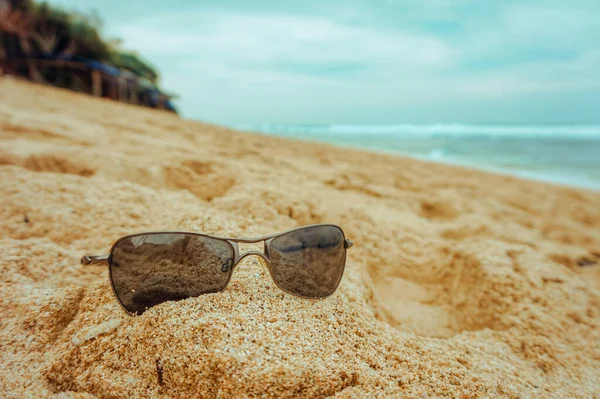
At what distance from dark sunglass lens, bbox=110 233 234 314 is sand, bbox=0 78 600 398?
0.16 feet

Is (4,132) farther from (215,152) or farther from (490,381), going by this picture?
(490,381)

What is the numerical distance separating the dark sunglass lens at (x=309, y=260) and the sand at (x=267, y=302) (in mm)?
53

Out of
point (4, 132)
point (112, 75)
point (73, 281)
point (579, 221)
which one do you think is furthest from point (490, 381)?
point (112, 75)

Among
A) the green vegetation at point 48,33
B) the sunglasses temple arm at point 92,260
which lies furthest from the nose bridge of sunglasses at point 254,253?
the green vegetation at point 48,33

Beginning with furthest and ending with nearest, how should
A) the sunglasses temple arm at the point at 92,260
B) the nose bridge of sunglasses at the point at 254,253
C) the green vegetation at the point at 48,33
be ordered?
1. the green vegetation at the point at 48,33
2. the nose bridge of sunglasses at the point at 254,253
3. the sunglasses temple arm at the point at 92,260

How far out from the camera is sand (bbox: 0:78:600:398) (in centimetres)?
81

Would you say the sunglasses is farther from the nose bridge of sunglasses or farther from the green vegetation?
the green vegetation

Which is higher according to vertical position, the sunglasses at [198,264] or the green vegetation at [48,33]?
the green vegetation at [48,33]

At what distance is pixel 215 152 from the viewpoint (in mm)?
3117

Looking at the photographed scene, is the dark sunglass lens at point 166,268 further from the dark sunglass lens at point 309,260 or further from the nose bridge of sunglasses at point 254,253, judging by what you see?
the dark sunglass lens at point 309,260

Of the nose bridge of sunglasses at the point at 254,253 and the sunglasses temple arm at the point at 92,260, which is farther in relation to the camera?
the nose bridge of sunglasses at the point at 254,253

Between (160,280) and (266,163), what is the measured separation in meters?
2.05

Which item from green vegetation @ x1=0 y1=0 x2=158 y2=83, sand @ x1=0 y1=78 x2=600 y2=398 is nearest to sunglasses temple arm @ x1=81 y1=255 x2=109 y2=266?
sand @ x1=0 y1=78 x2=600 y2=398

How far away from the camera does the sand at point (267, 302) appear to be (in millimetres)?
814
